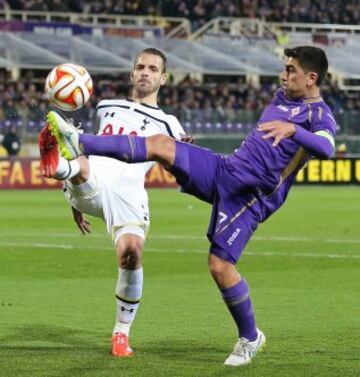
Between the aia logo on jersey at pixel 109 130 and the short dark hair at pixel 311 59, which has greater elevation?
the short dark hair at pixel 311 59

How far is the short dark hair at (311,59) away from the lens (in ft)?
28.1

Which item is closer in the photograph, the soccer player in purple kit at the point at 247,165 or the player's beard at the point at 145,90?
the soccer player in purple kit at the point at 247,165

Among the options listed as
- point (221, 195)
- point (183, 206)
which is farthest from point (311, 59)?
point (183, 206)

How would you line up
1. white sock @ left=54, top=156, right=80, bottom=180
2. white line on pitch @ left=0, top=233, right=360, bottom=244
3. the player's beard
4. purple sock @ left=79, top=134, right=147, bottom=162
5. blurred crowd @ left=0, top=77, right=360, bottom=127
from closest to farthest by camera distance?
purple sock @ left=79, top=134, right=147, bottom=162 < white sock @ left=54, top=156, right=80, bottom=180 < the player's beard < white line on pitch @ left=0, top=233, right=360, bottom=244 < blurred crowd @ left=0, top=77, right=360, bottom=127

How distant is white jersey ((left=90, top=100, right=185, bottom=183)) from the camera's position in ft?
31.1

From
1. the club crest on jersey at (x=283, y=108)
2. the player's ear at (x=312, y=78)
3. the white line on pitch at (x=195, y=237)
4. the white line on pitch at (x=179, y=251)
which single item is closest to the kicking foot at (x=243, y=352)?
the club crest on jersey at (x=283, y=108)

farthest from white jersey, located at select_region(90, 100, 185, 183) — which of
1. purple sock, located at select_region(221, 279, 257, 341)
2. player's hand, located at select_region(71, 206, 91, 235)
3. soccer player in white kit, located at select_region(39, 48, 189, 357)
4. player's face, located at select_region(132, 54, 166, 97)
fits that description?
purple sock, located at select_region(221, 279, 257, 341)

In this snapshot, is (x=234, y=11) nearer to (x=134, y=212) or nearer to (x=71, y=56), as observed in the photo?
(x=71, y=56)

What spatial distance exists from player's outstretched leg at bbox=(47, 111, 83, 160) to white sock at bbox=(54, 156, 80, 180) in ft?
0.97

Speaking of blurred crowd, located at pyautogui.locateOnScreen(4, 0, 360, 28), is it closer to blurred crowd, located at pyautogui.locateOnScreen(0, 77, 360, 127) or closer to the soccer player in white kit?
blurred crowd, located at pyautogui.locateOnScreen(0, 77, 360, 127)

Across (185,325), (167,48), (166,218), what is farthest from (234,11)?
(185,325)

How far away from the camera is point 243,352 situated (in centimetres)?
832

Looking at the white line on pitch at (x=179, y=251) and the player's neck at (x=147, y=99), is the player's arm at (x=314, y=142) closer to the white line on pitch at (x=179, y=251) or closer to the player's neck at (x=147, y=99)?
the player's neck at (x=147, y=99)

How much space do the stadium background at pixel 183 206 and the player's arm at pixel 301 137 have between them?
4.87 ft
